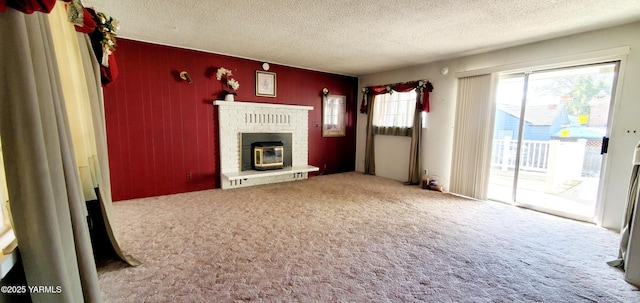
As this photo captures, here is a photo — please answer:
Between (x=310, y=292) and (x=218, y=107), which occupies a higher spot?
(x=218, y=107)

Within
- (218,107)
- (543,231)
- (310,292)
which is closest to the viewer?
(310,292)

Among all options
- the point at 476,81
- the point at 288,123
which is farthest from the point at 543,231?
the point at 288,123

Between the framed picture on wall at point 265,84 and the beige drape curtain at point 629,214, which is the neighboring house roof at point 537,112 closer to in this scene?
the beige drape curtain at point 629,214

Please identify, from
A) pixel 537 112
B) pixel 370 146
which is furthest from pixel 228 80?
pixel 537 112

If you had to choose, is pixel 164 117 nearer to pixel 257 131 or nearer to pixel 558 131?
pixel 257 131

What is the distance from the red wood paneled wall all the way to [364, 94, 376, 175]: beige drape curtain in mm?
2172

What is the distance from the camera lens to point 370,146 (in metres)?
5.82

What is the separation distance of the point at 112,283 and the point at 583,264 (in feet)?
12.6

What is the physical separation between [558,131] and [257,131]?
4853mm

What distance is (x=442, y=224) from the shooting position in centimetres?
300

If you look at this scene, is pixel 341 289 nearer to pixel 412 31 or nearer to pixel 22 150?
pixel 22 150

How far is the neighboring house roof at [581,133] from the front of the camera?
3137mm

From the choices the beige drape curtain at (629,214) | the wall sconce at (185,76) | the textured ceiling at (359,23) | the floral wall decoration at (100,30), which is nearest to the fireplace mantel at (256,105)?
the wall sconce at (185,76)

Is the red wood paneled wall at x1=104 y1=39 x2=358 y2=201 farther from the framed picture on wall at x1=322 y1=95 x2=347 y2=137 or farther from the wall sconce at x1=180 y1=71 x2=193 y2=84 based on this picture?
the framed picture on wall at x1=322 y1=95 x2=347 y2=137
